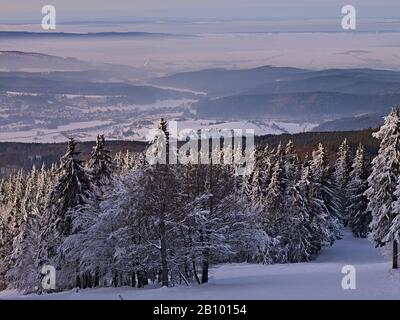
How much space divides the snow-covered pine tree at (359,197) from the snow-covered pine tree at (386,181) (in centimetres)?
2922

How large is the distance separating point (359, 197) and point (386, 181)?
106ft

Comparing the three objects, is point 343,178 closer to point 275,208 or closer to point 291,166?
point 291,166

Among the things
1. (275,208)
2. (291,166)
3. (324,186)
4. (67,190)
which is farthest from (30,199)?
(324,186)

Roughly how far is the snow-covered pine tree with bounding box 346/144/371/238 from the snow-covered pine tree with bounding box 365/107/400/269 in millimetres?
29215

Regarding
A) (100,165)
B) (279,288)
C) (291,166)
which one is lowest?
(279,288)

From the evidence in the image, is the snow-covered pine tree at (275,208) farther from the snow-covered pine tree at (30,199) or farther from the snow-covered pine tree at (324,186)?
the snow-covered pine tree at (30,199)

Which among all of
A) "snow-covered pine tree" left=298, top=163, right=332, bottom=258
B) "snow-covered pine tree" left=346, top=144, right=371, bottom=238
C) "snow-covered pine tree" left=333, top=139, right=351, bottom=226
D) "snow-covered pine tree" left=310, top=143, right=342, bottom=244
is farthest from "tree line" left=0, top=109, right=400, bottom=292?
"snow-covered pine tree" left=333, top=139, right=351, bottom=226

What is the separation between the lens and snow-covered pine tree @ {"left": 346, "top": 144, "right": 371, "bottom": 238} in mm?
70875

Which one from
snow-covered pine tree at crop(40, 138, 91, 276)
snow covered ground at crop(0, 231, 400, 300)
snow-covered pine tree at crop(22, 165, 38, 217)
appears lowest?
snow covered ground at crop(0, 231, 400, 300)

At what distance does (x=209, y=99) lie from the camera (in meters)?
193

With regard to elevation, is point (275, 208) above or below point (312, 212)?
above

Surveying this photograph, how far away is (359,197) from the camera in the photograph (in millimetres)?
71125

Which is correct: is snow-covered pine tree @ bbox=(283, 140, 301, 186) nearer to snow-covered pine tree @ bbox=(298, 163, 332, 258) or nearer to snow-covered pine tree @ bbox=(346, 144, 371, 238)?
snow-covered pine tree @ bbox=(298, 163, 332, 258)
